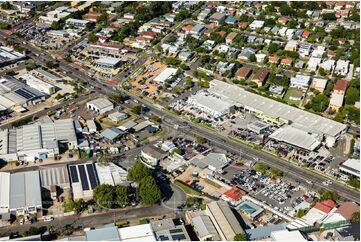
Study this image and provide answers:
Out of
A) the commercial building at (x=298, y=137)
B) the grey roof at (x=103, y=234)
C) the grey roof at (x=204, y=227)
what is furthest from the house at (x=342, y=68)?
the grey roof at (x=103, y=234)

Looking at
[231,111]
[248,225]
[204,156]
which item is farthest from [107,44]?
[248,225]

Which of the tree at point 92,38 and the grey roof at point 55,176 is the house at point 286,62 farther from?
the grey roof at point 55,176

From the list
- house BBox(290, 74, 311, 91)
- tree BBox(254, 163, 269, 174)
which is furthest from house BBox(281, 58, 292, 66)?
tree BBox(254, 163, 269, 174)

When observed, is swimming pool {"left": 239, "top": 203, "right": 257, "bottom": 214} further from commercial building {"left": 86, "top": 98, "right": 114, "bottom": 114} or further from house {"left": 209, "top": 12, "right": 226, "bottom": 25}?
house {"left": 209, "top": 12, "right": 226, "bottom": 25}

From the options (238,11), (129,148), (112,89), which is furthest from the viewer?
(238,11)

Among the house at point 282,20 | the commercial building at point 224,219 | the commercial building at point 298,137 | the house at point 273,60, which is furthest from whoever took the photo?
the house at point 282,20

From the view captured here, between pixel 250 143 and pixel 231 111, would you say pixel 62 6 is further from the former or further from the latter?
pixel 250 143
